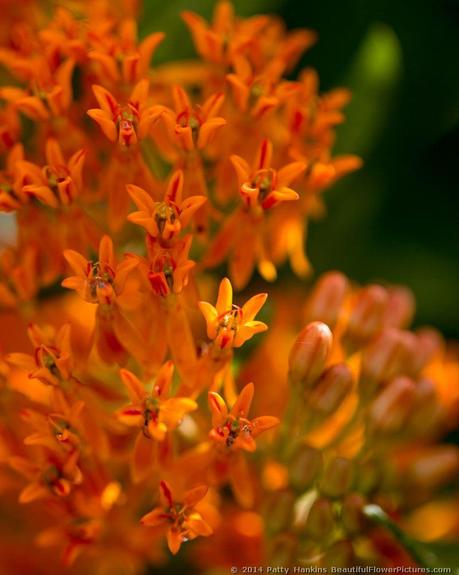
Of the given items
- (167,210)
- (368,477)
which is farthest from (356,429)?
(167,210)

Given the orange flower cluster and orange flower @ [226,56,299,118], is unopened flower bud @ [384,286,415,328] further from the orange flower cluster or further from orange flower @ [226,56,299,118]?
orange flower @ [226,56,299,118]

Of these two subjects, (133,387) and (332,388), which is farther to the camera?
(332,388)

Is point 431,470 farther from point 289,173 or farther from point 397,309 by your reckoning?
point 289,173

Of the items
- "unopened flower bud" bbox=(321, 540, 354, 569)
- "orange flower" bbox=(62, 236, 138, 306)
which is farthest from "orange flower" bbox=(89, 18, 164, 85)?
"unopened flower bud" bbox=(321, 540, 354, 569)

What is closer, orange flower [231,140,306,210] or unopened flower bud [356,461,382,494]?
orange flower [231,140,306,210]

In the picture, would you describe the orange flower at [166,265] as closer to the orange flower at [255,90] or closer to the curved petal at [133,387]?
the curved petal at [133,387]

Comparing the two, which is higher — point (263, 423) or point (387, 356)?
point (263, 423)
